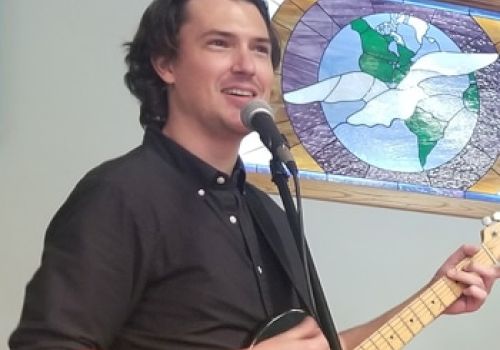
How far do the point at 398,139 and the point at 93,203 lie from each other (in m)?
1.09

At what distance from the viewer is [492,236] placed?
4.67 ft

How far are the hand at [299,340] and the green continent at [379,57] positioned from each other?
39.8 inches

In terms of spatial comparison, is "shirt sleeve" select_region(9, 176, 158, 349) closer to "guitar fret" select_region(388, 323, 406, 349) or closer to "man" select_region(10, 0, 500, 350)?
"man" select_region(10, 0, 500, 350)

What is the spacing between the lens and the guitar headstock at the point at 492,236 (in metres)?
1.40

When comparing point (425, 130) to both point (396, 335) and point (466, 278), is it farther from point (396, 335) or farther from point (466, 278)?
point (396, 335)

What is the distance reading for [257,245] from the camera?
4.04ft

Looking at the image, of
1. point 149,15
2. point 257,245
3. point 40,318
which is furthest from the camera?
point 149,15

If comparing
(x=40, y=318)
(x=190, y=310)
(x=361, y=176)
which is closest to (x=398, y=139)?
(x=361, y=176)

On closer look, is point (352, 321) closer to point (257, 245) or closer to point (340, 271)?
point (340, 271)

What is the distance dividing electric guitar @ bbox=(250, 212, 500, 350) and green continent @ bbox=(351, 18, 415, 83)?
661 millimetres

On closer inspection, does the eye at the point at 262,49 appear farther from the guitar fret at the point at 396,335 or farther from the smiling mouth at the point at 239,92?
the guitar fret at the point at 396,335

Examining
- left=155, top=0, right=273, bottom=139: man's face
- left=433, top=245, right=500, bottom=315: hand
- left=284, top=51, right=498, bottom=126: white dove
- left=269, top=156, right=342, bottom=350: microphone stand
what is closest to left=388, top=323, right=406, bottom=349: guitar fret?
left=433, top=245, right=500, bottom=315: hand

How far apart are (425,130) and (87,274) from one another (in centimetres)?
121

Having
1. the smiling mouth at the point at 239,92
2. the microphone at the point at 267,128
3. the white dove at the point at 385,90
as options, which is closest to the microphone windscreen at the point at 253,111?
the microphone at the point at 267,128
